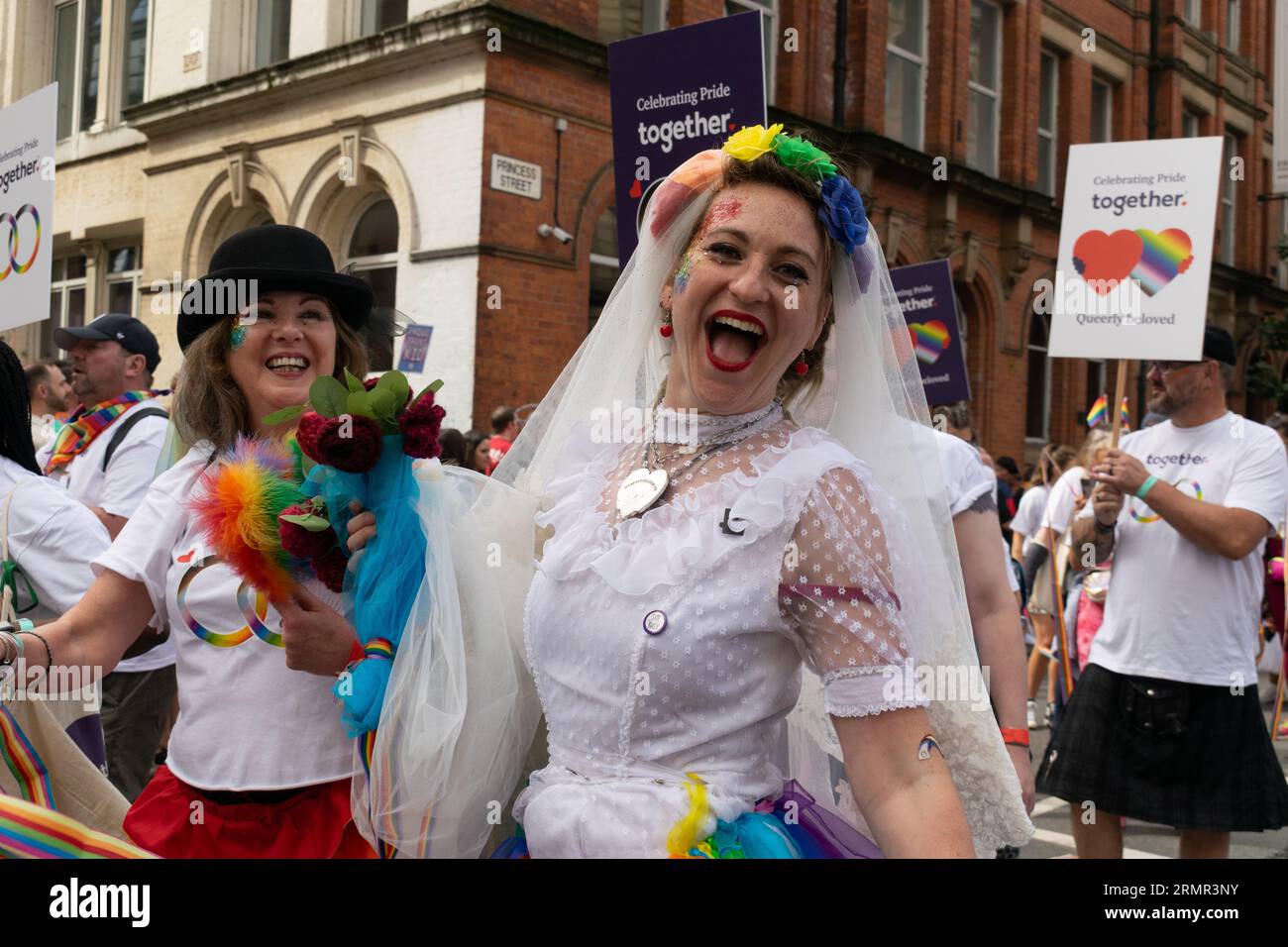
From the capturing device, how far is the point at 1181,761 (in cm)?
407

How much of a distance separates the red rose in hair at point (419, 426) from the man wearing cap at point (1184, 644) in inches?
119

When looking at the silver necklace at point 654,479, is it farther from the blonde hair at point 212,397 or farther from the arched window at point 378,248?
the arched window at point 378,248

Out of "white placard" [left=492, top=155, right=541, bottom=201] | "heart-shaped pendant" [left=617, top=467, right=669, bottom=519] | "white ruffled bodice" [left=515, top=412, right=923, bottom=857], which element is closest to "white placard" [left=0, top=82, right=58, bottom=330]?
"heart-shaped pendant" [left=617, top=467, right=669, bottom=519]

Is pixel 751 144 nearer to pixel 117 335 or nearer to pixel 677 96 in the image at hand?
pixel 677 96

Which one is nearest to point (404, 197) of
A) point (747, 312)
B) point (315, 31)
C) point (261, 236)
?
point (315, 31)

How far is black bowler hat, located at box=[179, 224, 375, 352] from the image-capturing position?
87.7 inches

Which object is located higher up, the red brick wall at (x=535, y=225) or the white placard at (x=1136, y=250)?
the red brick wall at (x=535, y=225)

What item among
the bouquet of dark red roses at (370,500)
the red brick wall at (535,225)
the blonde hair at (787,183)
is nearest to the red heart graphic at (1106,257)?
the blonde hair at (787,183)

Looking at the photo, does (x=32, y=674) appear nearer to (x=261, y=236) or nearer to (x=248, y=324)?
(x=248, y=324)

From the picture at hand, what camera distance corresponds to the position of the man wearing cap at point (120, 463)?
4293 millimetres

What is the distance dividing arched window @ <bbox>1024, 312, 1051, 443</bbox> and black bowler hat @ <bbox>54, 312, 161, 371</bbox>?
612 inches

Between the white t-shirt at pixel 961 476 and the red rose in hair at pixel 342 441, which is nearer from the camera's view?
the red rose in hair at pixel 342 441

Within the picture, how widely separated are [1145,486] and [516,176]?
7.48 m

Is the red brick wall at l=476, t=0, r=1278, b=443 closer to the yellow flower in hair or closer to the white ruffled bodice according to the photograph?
the yellow flower in hair
